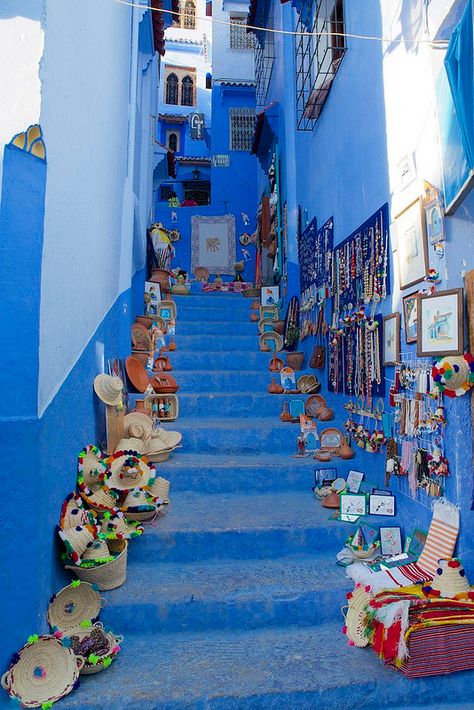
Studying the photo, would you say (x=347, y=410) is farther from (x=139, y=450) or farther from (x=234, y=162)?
(x=234, y=162)

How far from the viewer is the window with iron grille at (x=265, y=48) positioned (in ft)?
34.8

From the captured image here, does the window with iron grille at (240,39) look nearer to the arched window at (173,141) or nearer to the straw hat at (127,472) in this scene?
the arched window at (173,141)

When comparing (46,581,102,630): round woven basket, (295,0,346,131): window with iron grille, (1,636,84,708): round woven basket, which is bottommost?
(1,636,84,708): round woven basket

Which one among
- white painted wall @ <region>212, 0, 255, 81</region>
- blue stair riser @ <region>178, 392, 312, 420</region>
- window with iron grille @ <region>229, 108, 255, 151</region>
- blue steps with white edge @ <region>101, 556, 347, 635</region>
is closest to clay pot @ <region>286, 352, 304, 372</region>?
blue stair riser @ <region>178, 392, 312, 420</region>

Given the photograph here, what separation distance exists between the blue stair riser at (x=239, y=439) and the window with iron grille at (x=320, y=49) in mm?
3721

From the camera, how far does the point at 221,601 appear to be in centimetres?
280

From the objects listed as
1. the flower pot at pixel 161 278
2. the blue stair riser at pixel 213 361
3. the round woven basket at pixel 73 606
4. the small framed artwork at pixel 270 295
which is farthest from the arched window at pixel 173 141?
the round woven basket at pixel 73 606

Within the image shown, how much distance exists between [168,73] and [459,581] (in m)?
22.5

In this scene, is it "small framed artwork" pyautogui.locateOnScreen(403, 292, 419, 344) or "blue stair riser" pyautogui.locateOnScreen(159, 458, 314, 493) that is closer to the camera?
"small framed artwork" pyautogui.locateOnScreen(403, 292, 419, 344)

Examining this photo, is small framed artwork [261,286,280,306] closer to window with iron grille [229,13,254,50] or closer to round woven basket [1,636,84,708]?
round woven basket [1,636,84,708]

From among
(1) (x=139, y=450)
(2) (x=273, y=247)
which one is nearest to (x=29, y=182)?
(1) (x=139, y=450)

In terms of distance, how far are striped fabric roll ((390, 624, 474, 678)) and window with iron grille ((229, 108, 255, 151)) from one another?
48.3ft

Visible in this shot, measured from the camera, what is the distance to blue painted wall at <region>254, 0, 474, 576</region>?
2.84m

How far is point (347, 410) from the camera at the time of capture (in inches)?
191
